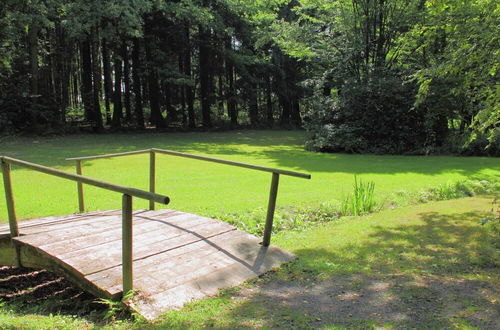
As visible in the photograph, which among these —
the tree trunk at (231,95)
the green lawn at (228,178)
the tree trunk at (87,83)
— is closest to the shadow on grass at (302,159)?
the green lawn at (228,178)

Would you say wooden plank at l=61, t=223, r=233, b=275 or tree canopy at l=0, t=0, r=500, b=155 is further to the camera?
tree canopy at l=0, t=0, r=500, b=155

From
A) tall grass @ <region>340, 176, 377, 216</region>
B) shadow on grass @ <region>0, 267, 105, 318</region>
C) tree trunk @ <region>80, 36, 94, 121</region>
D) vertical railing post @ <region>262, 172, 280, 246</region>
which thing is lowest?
shadow on grass @ <region>0, 267, 105, 318</region>

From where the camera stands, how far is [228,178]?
36.3 ft

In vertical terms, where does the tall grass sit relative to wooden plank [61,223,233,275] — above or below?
below

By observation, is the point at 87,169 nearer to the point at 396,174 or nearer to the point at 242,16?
the point at 396,174

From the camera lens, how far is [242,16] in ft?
99.6

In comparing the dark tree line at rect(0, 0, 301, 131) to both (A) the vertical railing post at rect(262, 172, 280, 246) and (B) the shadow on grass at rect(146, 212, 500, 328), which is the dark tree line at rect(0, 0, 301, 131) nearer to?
(A) the vertical railing post at rect(262, 172, 280, 246)

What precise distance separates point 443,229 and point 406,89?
495 inches

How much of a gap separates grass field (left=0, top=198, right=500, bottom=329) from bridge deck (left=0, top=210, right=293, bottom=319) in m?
0.22

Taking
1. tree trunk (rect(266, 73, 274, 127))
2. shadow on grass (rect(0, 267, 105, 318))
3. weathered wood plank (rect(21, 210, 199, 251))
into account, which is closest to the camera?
shadow on grass (rect(0, 267, 105, 318))

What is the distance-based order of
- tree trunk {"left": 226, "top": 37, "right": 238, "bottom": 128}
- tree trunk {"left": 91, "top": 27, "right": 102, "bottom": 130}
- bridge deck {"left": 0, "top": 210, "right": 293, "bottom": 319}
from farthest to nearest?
1. tree trunk {"left": 226, "top": 37, "right": 238, "bottom": 128}
2. tree trunk {"left": 91, "top": 27, "right": 102, "bottom": 130}
3. bridge deck {"left": 0, "top": 210, "right": 293, "bottom": 319}

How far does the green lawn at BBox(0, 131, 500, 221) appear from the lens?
8.01 meters

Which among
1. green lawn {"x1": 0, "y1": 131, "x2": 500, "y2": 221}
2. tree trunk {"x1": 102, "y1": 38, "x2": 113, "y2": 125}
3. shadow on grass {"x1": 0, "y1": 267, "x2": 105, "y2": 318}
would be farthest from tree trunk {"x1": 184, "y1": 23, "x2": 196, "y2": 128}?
shadow on grass {"x1": 0, "y1": 267, "x2": 105, "y2": 318}

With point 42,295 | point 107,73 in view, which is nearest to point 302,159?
point 42,295
